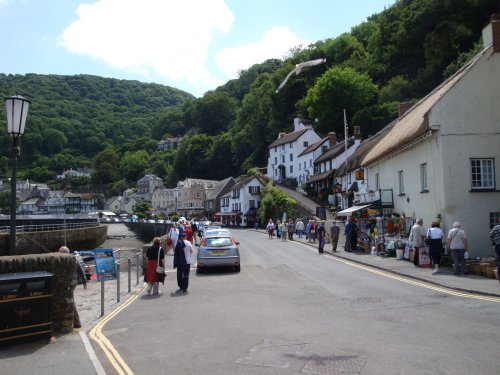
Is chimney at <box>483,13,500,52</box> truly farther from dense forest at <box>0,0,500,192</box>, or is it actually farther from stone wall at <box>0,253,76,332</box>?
stone wall at <box>0,253,76,332</box>

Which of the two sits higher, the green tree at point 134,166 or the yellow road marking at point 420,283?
the green tree at point 134,166

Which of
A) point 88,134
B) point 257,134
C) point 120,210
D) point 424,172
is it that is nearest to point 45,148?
point 88,134

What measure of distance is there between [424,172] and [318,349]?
54.1 ft

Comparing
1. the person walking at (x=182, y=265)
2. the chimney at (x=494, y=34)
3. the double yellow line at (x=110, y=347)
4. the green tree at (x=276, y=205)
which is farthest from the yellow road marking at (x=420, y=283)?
the green tree at (x=276, y=205)

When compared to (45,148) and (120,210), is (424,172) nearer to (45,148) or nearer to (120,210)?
(120,210)

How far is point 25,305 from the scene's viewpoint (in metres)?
7.82

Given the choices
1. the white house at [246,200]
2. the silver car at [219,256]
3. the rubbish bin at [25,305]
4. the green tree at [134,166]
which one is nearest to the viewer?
the rubbish bin at [25,305]

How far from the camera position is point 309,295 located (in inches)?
488

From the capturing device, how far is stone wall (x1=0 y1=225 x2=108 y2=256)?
3716 cm

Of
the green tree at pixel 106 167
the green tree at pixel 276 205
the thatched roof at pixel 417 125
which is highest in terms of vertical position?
the green tree at pixel 106 167

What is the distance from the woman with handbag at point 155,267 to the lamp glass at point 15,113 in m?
5.11

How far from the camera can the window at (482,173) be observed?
64.2 ft

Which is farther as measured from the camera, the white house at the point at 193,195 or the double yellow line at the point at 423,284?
the white house at the point at 193,195

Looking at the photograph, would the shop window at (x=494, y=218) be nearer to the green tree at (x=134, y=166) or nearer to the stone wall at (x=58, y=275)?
the stone wall at (x=58, y=275)
